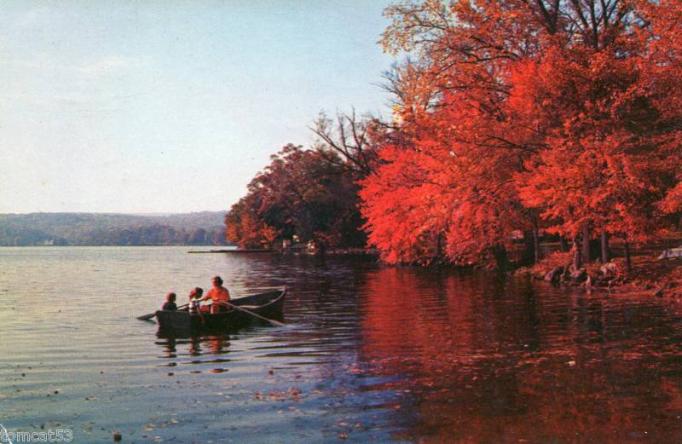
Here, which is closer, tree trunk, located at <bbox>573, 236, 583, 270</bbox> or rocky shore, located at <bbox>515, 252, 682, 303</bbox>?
rocky shore, located at <bbox>515, 252, 682, 303</bbox>

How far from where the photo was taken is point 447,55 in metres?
32.2

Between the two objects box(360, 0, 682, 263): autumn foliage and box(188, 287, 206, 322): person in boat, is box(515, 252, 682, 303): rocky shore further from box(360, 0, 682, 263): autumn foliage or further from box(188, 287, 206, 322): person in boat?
box(188, 287, 206, 322): person in boat

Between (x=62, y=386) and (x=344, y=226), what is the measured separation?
7265 centimetres

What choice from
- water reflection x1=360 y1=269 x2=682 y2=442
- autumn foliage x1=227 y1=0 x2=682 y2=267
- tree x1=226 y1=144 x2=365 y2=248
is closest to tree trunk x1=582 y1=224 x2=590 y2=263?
autumn foliage x1=227 y1=0 x2=682 y2=267

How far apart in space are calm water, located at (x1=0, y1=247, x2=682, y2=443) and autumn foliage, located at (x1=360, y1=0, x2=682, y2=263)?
4.56 m

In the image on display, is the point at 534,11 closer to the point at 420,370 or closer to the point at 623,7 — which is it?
the point at 623,7

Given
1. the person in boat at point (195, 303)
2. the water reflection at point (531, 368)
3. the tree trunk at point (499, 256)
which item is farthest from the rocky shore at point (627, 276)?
the person in boat at point (195, 303)

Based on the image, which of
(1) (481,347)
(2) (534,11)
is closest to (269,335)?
(1) (481,347)

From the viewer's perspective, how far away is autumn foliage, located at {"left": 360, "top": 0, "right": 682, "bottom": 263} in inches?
1015

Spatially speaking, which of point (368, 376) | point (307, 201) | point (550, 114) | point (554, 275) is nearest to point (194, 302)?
point (368, 376)

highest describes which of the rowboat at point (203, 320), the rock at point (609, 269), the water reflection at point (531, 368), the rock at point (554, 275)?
the rock at point (609, 269)

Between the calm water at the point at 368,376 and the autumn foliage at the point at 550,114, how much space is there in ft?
14.9

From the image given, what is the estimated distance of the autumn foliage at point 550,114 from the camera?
1015 inches

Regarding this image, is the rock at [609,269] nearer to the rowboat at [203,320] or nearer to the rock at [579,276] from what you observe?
the rock at [579,276]
